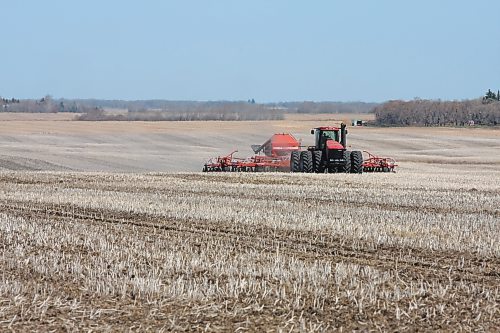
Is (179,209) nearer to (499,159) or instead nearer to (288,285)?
(288,285)

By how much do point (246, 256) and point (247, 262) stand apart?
52cm

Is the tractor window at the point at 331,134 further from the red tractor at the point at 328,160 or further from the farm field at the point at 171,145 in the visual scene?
the farm field at the point at 171,145

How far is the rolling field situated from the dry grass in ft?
0.08

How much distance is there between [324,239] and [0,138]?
5282 centimetres

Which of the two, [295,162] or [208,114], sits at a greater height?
[295,162]

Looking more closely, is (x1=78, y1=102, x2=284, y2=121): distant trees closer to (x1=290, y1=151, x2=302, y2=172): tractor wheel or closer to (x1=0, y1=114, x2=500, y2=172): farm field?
(x1=0, y1=114, x2=500, y2=172): farm field

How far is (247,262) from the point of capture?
1076 cm

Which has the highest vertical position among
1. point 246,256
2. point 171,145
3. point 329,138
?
point 329,138

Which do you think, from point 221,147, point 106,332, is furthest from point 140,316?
point 221,147

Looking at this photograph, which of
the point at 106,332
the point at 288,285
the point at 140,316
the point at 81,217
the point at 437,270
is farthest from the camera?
the point at 81,217

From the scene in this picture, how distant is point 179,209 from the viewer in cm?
1712

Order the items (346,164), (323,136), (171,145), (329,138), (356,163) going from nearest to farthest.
Result: 1. (346,164)
2. (356,163)
3. (323,136)
4. (329,138)
5. (171,145)

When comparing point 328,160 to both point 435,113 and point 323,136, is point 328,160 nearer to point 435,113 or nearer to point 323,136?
point 323,136

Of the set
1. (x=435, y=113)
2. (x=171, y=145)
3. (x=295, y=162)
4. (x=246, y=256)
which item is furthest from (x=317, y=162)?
(x=435, y=113)
